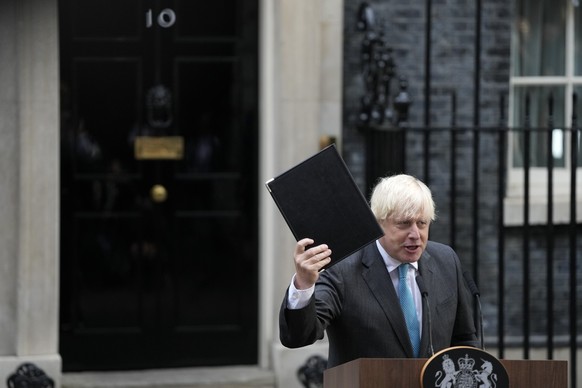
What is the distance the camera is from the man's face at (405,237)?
499 cm

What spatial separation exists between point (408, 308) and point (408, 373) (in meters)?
0.62

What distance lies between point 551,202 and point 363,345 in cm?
380

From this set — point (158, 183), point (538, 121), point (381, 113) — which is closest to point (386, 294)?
point (381, 113)

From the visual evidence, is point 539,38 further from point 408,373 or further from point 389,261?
point 408,373

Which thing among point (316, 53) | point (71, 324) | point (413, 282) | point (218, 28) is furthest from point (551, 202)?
point (413, 282)

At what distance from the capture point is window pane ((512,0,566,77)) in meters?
9.58

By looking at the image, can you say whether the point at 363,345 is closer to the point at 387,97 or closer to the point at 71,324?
the point at 387,97

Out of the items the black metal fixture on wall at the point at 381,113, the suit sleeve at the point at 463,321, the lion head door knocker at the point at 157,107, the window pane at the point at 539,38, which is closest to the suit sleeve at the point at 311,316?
the suit sleeve at the point at 463,321

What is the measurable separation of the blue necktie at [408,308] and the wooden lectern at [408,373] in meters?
0.39

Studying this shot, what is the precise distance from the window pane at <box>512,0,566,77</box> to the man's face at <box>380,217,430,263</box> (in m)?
4.73

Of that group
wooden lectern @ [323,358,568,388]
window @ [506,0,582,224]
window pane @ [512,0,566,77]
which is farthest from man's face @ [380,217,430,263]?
window pane @ [512,0,566,77]

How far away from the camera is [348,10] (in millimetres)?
9023

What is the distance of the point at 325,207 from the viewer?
4.88m

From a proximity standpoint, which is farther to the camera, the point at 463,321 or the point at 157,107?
the point at 157,107
